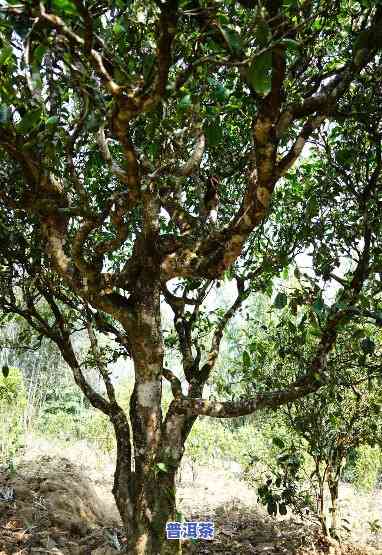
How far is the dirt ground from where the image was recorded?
14.1 feet

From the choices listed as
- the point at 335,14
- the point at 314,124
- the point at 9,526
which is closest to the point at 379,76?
the point at 335,14

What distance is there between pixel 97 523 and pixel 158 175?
449 centimetres

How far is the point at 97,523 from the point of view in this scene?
561 cm

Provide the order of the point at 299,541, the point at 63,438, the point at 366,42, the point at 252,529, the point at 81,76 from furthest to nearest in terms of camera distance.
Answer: the point at 63,438 < the point at 252,529 < the point at 299,541 < the point at 81,76 < the point at 366,42

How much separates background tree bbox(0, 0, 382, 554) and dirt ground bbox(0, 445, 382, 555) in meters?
0.92

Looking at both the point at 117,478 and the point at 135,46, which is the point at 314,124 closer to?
the point at 135,46

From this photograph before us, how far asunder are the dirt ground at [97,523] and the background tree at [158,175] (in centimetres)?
92

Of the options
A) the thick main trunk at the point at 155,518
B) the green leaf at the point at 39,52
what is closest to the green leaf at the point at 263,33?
the green leaf at the point at 39,52

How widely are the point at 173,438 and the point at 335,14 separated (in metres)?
2.53

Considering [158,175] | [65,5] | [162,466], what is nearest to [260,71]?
[65,5]

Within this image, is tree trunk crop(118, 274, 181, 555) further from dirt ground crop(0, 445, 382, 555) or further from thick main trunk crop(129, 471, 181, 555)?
dirt ground crop(0, 445, 382, 555)

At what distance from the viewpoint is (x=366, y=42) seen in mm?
1563

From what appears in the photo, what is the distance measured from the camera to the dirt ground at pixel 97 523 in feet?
14.1

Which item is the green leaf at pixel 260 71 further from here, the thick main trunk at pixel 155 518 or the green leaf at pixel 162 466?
the thick main trunk at pixel 155 518
